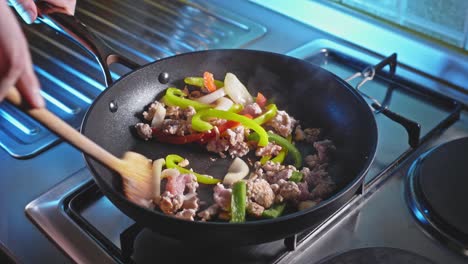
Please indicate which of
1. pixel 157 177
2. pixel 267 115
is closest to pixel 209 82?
pixel 267 115

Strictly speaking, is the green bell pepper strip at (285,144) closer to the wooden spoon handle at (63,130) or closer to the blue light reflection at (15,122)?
the wooden spoon handle at (63,130)

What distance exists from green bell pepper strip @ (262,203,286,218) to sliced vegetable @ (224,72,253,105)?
27 cm

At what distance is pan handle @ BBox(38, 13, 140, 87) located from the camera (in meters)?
0.97

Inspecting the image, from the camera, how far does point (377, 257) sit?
2.44 feet

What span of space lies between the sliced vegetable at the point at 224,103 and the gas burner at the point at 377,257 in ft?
1.18

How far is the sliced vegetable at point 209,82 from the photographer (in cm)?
104

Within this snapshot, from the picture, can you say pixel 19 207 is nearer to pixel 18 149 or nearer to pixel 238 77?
→ pixel 18 149

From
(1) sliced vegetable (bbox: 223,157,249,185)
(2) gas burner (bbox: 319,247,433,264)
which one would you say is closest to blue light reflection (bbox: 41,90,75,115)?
(1) sliced vegetable (bbox: 223,157,249,185)

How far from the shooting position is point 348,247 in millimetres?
796

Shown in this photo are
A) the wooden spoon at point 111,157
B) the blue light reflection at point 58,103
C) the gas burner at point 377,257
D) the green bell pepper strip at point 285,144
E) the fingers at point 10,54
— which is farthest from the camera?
the blue light reflection at point 58,103

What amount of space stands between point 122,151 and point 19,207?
0.19 meters

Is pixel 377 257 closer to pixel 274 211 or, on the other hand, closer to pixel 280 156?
pixel 274 211

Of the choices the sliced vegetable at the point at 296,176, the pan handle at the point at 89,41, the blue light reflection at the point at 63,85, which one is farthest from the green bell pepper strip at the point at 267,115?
the blue light reflection at the point at 63,85

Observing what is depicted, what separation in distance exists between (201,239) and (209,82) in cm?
42
